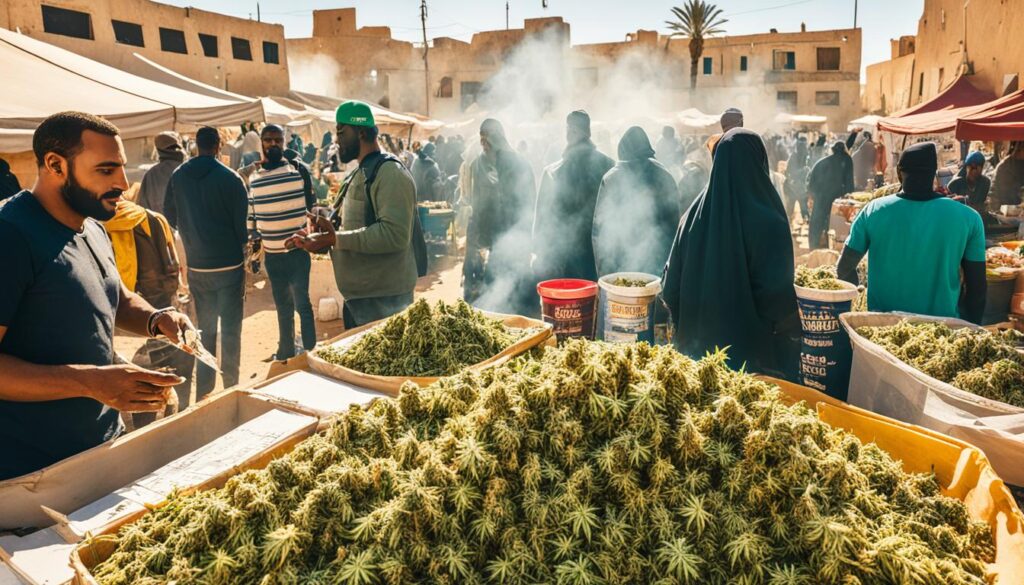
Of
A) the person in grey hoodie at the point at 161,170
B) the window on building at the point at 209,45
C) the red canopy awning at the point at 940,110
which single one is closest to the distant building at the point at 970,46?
the red canopy awning at the point at 940,110

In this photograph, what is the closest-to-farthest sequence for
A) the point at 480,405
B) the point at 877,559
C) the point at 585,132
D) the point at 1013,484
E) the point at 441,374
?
1. the point at 877,559
2. the point at 480,405
3. the point at 1013,484
4. the point at 441,374
5. the point at 585,132

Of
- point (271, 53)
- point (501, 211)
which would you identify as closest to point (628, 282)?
point (501, 211)

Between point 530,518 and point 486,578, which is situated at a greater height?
point 530,518

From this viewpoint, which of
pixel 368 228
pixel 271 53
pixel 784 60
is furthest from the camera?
pixel 784 60

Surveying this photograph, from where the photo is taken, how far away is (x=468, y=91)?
41.8m

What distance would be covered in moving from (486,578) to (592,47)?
41.8 m

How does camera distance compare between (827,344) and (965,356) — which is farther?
(827,344)

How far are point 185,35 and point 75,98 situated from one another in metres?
22.1

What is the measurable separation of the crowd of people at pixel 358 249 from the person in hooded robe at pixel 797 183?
8919 mm

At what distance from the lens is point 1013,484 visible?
220 cm

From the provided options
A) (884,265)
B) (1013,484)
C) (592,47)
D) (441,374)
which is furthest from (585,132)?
(592,47)

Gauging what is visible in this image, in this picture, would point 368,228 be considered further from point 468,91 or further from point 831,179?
point 468,91

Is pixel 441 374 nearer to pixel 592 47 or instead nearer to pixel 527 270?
pixel 527 270

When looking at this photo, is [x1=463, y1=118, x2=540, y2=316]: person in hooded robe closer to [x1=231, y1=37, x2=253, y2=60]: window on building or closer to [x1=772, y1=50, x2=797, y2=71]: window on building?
[x1=231, y1=37, x2=253, y2=60]: window on building
